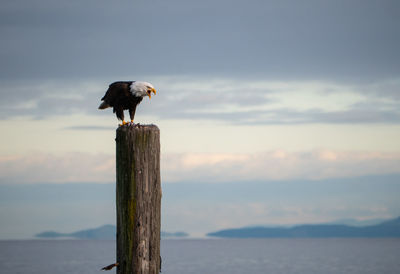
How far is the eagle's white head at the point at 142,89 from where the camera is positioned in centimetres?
1302

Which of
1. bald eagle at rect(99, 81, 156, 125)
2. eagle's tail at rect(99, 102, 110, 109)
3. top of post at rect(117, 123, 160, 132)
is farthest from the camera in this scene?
eagle's tail at rect(99, 102, 110, 109)

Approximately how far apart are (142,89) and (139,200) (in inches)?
201

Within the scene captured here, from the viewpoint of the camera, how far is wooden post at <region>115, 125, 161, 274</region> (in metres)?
8.31

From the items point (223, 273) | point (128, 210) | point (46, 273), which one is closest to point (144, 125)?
point (128, 210)

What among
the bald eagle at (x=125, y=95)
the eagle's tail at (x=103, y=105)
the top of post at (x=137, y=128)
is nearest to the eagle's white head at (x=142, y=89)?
the bald eagle at (x=125, y=95)

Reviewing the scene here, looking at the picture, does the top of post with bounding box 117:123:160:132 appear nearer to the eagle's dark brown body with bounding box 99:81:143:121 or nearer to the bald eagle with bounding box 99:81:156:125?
the bald eagle with bounding box 99:81:156:125

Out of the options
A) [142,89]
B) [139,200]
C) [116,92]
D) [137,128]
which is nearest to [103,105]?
[116,92]

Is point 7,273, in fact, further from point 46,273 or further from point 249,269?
point 249,269

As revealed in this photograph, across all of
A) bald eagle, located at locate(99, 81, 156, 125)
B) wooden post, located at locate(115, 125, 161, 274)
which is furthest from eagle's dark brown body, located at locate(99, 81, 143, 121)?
wooden post, located at locate(115, 125, 161, 274)

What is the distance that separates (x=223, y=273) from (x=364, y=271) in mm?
22533

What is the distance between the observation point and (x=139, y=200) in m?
8.30

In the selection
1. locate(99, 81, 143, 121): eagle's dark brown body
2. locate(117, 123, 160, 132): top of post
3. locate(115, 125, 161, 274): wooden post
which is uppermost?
locate(99, 81, 143, 121): eagle's dark brown body

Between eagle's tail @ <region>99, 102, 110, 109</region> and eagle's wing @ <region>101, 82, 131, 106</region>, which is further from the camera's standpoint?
eagle's tail @ <region>99, 102, 110, 109</region>

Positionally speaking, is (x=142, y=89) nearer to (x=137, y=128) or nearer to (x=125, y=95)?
(x=125, y=95)
